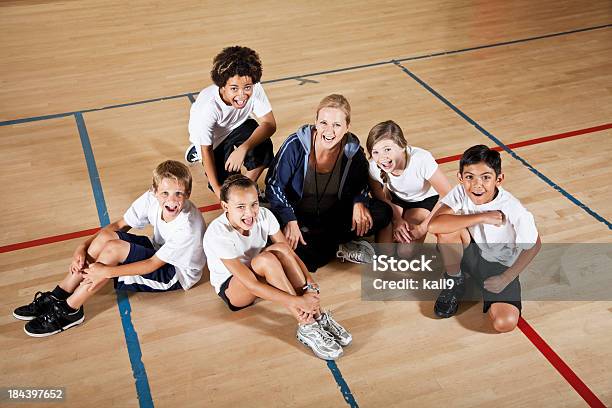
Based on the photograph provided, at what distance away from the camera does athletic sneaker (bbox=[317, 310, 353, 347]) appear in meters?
3.09

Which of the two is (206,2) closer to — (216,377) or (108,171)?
(108,171)

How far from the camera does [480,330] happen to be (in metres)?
3.19

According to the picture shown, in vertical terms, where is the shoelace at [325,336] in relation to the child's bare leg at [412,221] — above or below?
below

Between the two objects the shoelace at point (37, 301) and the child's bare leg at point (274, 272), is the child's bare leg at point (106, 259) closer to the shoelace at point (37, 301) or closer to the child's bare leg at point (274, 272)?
the shoelace at point (37, 301)

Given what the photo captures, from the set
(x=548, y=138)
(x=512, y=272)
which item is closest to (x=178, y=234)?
(x=512, y=272)

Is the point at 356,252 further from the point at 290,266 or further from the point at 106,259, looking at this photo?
the point at 106,259

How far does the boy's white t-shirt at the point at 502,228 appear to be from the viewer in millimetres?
3076

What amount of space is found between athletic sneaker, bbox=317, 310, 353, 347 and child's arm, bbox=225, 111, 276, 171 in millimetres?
1183

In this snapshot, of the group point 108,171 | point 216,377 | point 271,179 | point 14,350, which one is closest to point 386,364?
point 216,377

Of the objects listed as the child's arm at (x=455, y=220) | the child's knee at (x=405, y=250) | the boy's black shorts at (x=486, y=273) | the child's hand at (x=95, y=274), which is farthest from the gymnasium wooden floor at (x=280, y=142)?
the child's arm at (x=455, y=220)

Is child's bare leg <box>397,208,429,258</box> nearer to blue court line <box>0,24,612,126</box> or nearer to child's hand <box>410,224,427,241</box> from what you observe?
child's hand <box>410,224,427,241</box>

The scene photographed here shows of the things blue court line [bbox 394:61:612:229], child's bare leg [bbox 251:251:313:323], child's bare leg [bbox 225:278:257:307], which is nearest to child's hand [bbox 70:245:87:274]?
child's bare leg [bbox 225:278:257:307]

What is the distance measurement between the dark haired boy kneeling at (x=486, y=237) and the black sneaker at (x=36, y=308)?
6.27ft

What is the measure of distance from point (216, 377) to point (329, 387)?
0.51m
